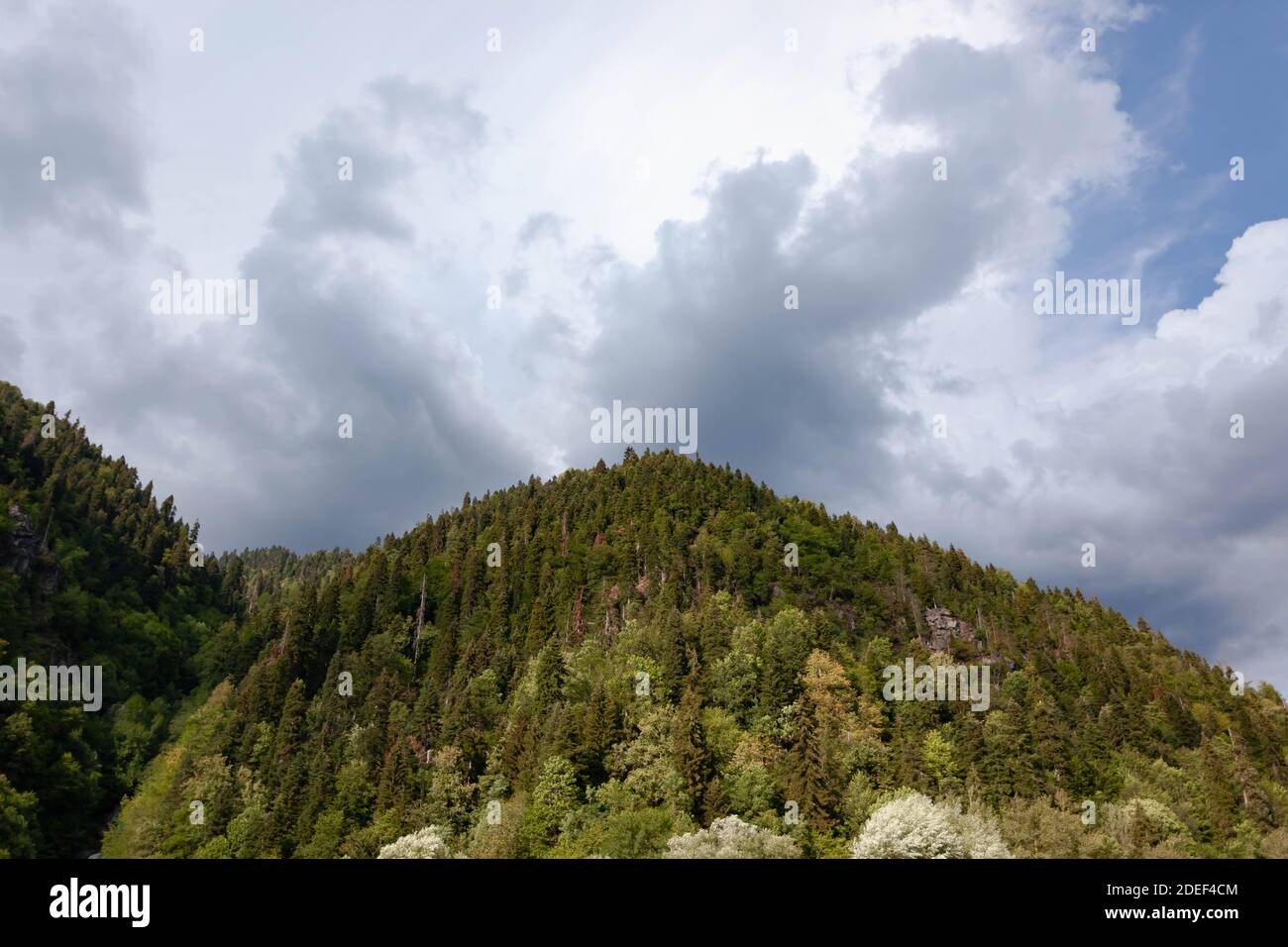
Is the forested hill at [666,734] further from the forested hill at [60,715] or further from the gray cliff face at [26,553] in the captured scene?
the gray cliff face at [26,553]

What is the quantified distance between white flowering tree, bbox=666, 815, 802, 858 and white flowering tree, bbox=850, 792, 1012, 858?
923cm

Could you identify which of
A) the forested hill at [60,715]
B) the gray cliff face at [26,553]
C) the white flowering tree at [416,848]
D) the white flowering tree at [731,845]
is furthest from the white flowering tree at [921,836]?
the gray cliff face at [26,553]

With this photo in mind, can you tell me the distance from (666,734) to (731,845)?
34.9m

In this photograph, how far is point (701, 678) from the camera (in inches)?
4798

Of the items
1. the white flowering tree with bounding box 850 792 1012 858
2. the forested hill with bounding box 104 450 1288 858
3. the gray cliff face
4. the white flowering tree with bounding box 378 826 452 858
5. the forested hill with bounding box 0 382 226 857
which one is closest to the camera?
the white flowering tree with bounding box 850 792 1012 858

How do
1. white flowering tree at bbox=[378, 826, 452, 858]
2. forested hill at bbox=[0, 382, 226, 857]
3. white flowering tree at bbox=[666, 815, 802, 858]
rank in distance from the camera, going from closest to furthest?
white flowering tree at bbox=[666, 815, 802, 858] → white flowering tree at bbox=[378, 826, 452, 858] → forested hill at bbox=[0, 382, 226, 857]

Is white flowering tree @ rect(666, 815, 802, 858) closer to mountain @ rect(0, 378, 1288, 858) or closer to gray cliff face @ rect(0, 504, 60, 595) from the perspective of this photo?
mountain @ rect(0, 378, 1288, 858)

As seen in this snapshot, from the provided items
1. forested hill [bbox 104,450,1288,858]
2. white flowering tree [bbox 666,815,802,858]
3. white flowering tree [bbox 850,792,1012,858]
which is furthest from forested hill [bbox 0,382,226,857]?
white flowering tree [bbox 850,792,1012,858]

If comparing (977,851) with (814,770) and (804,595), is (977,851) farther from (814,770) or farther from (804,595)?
(804,595)

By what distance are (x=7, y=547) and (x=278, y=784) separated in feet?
353

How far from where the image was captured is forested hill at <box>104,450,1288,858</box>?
90875 millimetres

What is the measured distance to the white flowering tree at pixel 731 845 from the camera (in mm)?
66812

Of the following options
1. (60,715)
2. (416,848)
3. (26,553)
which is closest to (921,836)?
(416,848)

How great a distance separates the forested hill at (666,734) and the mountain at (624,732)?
0.57 meters
